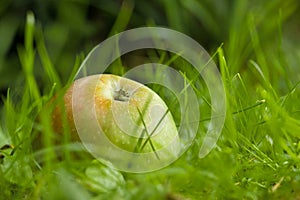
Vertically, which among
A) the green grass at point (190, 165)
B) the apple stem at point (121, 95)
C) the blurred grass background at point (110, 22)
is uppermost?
→ the apple stem at point (121, 95)

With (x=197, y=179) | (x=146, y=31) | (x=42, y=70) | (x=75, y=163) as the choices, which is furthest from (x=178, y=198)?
(x=42, y=70)

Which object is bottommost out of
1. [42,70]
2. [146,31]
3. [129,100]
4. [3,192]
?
[42,70]

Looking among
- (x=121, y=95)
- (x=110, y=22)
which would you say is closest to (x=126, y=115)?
Answer: (x=121, y=95)

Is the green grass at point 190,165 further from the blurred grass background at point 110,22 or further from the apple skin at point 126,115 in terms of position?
the blurred grass background at point 110,22

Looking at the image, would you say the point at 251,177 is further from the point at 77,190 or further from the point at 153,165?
the point at 77,190

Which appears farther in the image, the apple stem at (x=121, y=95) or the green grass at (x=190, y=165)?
the apple stem at (x=121, y=95)

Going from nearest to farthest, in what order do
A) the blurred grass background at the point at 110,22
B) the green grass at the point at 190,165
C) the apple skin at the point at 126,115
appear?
1. the green grass at the point at 190,165
2. the apple skin at the point at 126,115
3. the blurred grass background at the point at 110,22

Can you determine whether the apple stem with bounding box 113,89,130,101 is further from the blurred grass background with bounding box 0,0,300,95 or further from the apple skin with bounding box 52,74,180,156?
the blurred grass background with bounding box 0,0,300,95

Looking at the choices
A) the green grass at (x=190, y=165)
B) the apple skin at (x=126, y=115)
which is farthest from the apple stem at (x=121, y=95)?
the green grass at (x=190, y=165)
